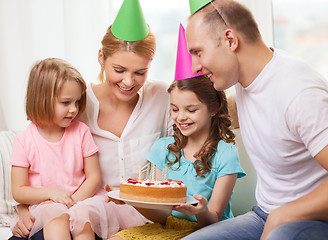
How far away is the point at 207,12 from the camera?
4.66ft

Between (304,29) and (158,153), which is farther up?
(304,29)

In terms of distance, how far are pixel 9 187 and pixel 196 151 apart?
855 mm

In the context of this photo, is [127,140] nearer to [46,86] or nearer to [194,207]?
[46,86]

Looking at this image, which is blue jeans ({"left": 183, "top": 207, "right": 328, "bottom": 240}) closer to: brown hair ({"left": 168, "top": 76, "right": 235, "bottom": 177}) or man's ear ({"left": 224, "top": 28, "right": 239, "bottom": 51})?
brown hair ({"left": 168, "top": 76, "right": 235, "bottom": 177})

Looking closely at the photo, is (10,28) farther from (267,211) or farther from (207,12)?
(267,211)

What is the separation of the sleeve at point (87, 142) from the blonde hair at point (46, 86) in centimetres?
15

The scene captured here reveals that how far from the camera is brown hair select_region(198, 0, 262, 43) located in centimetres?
139

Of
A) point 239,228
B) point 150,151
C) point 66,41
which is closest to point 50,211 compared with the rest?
point 150,151

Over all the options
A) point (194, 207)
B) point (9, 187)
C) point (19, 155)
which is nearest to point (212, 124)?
point (194, 207)

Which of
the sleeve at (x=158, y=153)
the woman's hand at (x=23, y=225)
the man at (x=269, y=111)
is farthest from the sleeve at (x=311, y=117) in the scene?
the woman's hand at (x=23, y=225)

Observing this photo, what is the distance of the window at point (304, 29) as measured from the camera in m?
2.94

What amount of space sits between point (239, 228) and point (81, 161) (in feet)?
2.37

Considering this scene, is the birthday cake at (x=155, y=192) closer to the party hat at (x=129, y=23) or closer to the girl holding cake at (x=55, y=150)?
the girl holding cake at (x=55, y=150)

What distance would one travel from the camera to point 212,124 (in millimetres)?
1893
